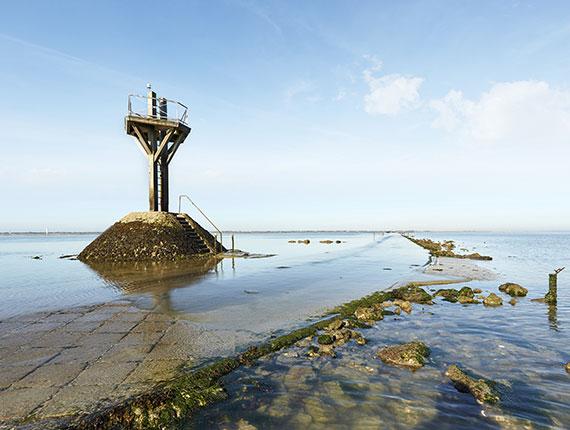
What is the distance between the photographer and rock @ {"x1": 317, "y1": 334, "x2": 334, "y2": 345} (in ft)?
24.6

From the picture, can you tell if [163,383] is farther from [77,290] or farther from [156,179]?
[156,179]

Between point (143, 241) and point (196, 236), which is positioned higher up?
point (196, 236)

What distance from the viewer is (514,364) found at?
6652 mm

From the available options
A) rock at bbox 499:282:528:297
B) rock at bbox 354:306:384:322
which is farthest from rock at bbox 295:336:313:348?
rock at bbox 499:282:528:297

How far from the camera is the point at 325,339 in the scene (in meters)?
7.56

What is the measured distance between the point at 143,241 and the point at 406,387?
23.0 m

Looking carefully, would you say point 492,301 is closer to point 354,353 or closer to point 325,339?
point 354,353

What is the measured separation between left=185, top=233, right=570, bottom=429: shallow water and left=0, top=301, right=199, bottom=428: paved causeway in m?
1.48

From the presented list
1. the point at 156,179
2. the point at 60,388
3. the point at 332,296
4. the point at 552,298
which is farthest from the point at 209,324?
the point at 156,179

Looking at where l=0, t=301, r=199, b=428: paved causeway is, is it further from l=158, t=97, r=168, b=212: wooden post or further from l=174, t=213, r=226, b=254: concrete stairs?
l=158, t=97, r=168, b=212: wooden post

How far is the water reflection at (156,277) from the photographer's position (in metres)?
12.6

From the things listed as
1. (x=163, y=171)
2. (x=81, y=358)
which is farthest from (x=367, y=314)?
(x=163, y=171)

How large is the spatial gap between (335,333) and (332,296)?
497cm

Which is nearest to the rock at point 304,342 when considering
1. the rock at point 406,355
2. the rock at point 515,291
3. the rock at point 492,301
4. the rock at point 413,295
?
the rock at point 406,355
